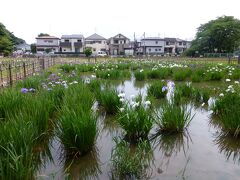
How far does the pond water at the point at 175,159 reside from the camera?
326 centimetres

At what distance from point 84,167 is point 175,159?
1.37 metres

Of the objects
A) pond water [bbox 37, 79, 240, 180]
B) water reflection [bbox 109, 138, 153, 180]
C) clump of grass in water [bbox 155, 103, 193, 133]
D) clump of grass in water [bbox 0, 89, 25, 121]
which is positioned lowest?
pond water [bbox 37, 79, 240, 180]

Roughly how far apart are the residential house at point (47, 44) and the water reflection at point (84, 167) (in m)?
73.4

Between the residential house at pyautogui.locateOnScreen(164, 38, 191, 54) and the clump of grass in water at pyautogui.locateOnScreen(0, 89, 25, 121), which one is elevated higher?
the residential house at pyautogui.locateOnScreen(164, 38, 191, 54)

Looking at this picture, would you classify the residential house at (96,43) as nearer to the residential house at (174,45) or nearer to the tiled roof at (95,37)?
the tiled roof at (95,37)

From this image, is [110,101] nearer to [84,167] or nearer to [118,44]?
[84,167]

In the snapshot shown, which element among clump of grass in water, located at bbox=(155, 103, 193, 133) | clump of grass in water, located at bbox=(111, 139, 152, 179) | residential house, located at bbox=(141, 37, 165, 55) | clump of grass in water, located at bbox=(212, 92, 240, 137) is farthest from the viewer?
residential house, located at bbox=(141, 37, 165, 55)

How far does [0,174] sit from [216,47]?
53418 millimetres

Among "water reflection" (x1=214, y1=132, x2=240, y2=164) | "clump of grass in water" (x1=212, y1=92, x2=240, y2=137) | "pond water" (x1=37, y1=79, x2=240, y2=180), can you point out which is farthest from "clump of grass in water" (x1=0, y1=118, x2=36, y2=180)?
"clump of grass in water" (x1=212, y1=92, x2=240, y2=137)

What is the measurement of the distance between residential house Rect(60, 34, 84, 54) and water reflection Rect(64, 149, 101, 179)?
2802 inches

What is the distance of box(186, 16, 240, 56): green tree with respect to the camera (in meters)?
48.5

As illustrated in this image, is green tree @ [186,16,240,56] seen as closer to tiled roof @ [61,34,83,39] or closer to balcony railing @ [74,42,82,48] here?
balcony railing @ [74,42,82,48]

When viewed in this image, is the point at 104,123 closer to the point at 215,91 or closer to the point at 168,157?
the point at 168,157

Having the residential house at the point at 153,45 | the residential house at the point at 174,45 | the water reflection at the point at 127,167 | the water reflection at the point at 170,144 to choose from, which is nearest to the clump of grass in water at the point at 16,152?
the water reflection at the point at 127,167
